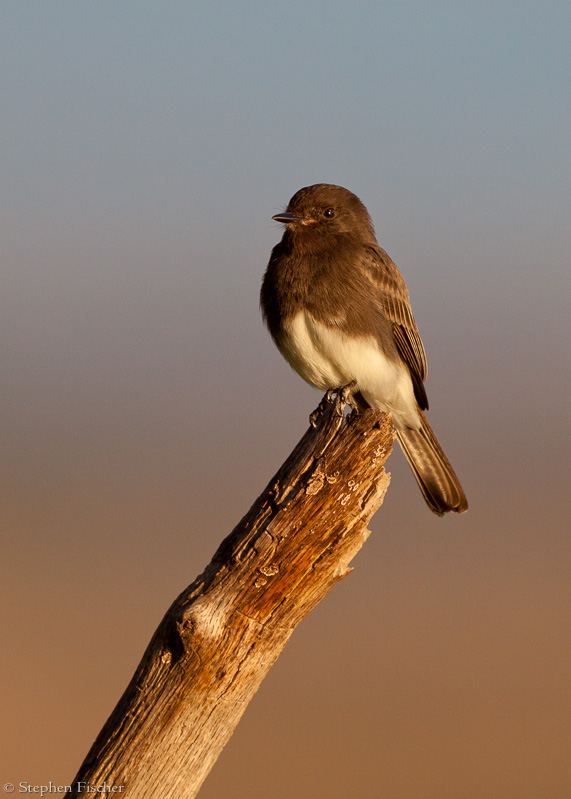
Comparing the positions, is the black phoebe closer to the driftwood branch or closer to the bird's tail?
the bird's tail

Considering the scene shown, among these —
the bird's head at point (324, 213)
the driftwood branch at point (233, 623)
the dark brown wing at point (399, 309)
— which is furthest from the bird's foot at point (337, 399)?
the bird's head at point (324, 213)

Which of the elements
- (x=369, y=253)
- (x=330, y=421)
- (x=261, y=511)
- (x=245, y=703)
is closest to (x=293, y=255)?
(x=369, y=253)

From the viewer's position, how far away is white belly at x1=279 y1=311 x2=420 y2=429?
19.7ft

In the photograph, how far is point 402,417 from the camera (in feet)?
22.2

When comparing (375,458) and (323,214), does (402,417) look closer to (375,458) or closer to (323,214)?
(323,214)

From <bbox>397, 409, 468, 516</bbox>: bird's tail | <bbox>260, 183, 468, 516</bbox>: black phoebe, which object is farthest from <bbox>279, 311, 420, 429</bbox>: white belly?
<bbox>397, 409, 468, 516</bbox>: bird's tail

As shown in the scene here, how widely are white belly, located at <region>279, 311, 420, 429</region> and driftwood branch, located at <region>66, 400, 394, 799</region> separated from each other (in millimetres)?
2246

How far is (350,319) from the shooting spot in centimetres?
604

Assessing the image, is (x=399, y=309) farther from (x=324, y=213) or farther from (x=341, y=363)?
(x=324, y=213)

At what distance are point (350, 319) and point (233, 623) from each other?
3172 mm

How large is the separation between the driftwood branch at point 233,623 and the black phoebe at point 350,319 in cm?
232

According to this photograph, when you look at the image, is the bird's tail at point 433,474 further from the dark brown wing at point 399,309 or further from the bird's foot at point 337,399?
the bird's foot at point 337,399

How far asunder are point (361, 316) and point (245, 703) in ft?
11.0

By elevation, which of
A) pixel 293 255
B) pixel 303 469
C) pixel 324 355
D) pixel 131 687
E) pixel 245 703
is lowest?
pixel 131 687
